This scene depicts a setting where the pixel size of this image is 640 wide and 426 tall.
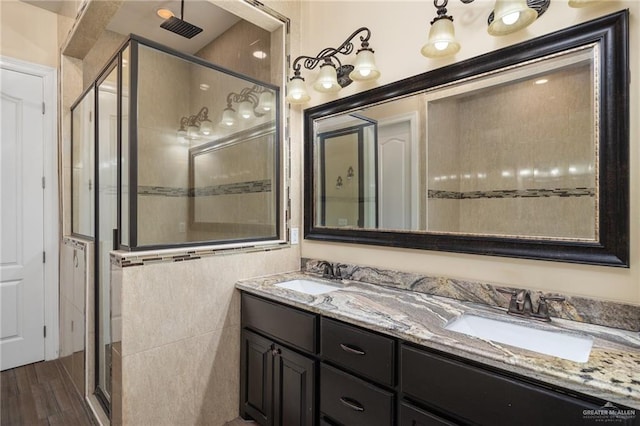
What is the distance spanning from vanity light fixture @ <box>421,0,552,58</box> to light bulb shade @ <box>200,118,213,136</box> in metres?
2.12

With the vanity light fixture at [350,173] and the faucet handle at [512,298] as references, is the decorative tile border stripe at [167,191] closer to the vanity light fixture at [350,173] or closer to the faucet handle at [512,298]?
the vanity light fixture at [350,173]

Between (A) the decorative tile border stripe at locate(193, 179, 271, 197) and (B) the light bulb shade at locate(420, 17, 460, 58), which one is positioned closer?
(B) the light bulb shade at locate(420, 17, 460, 58)

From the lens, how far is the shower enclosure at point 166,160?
175 centimetres

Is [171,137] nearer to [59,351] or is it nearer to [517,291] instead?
[59,351]

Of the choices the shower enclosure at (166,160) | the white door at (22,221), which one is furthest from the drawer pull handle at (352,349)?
the white door at (22,221)

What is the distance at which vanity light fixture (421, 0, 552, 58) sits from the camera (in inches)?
50.1

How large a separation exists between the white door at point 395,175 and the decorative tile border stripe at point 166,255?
2.96ft

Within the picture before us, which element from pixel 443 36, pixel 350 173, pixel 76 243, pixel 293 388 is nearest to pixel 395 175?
pixel 350 173

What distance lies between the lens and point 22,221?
2715 millimetres

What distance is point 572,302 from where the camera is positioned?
130cm

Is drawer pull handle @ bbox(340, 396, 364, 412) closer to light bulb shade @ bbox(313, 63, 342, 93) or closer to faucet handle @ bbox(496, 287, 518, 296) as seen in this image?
faucet handle @ bbox(496, 287, 518, 296)

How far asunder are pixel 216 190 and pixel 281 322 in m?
1.66

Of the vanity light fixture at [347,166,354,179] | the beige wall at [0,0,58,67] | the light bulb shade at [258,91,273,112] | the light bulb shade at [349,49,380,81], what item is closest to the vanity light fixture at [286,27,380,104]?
the light bulb shade at [349,49,380,81]

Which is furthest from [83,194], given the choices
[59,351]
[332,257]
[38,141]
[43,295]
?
[332,257]
